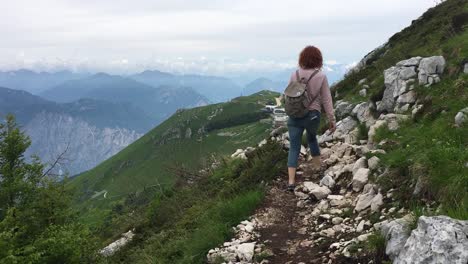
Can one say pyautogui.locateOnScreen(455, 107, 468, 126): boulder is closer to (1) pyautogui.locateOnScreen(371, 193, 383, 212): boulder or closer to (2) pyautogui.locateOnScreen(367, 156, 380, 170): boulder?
(2) pyautogui.locateOnScreen(367, 156, 380, 170): boulder

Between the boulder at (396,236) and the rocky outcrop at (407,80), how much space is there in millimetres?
7517

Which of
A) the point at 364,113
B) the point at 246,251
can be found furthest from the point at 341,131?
the point at 246,251

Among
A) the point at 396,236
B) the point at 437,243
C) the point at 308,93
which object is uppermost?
the point at 308,93

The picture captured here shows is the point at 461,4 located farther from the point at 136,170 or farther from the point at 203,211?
the point at 136,170

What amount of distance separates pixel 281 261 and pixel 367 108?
342 inches

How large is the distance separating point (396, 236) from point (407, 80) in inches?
366

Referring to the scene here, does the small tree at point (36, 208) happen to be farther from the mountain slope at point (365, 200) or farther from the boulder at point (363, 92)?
the boulder at point (363, 92)

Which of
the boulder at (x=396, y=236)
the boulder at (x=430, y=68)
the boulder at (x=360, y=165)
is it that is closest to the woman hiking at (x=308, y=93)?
the boulder at (x=360, y=165)

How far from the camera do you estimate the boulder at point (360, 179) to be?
857 cm

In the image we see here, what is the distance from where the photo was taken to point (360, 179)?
8617 mm

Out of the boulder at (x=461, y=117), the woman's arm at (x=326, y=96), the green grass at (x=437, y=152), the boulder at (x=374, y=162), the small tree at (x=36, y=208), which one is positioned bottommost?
the small tree at (x=36, y=208)

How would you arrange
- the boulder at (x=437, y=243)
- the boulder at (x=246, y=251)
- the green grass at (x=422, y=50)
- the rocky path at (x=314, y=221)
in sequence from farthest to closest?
the green grass at (x=422, y=50), the boulder at (x=246, y=251), the rocky path at (x=314, y=221), the boulder at (x=437, y=243)

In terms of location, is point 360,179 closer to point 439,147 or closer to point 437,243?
point 439,147

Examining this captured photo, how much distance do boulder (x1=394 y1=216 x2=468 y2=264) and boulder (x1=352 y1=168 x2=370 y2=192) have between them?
3.83 m
